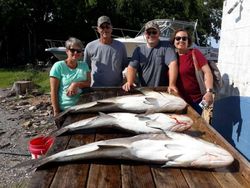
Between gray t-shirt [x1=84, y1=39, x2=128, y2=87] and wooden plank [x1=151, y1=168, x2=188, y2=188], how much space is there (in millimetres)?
2633

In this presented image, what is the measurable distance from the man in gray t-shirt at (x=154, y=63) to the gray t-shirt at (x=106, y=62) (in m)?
0.32

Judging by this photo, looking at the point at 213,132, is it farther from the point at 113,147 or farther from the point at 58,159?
the point at 58,159

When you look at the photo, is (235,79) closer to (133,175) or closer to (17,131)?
(133,175)

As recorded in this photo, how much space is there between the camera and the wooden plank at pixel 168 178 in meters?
2.26

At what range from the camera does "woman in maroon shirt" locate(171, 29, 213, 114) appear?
14.6ft

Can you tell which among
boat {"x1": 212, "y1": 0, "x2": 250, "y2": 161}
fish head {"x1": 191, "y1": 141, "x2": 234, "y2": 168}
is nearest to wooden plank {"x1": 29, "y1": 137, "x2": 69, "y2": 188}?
fish head {"x1": 191, "y1": 141, "x2": 234, "y2": 168}

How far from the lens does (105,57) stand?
193 inches

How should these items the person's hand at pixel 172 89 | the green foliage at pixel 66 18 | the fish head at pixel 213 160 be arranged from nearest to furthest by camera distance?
the fish head at pixel 213 160 < the person's hand at pixel 172 89 < the green foliage at pixel 66 18

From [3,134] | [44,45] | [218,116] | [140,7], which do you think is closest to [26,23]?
[44,45]

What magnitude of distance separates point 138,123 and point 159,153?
0.64 meters

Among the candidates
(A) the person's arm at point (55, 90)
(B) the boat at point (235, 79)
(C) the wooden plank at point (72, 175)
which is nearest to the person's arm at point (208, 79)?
(B) the boat at point (235, 79)

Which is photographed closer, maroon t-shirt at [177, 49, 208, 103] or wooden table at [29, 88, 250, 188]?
wooden table at [29, 88, 250, 188]

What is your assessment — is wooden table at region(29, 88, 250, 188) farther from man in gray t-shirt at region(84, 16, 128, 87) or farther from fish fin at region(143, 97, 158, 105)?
man in gray t-shirt at region(84, 16, 128, 87)

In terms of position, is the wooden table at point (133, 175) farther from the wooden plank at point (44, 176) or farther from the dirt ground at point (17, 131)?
the dirt ground at point (17, 131)
